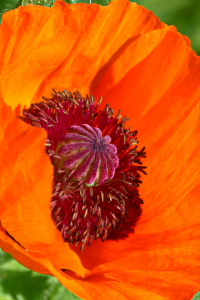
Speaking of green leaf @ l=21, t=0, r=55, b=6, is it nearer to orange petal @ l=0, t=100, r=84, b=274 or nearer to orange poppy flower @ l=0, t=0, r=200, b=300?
orange poppy flower @ l=0, t=0, r=200, b=300

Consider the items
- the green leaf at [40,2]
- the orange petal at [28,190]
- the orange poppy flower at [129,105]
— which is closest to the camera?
the orange petal at [28,190]

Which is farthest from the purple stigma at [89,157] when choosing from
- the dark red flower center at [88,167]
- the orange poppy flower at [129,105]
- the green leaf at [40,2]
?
the green leaf at [40,2]

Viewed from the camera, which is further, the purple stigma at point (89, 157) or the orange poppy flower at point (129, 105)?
the purple stigma at point (89, 157)

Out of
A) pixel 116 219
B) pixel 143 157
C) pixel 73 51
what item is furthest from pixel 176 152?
pixel 73 51

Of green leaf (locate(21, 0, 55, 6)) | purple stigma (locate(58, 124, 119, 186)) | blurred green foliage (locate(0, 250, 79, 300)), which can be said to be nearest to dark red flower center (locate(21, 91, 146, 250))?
purple stigma (locate(58, 124, 119, 186))

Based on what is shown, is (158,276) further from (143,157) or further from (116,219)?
(143,157)

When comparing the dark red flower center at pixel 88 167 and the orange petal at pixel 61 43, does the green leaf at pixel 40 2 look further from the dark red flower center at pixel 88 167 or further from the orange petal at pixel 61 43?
the dark red flower center at pixel 88 167

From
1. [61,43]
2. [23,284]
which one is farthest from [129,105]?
[23,284]
